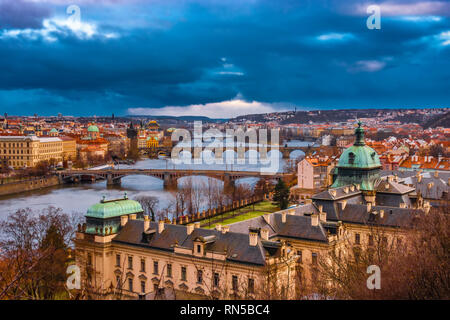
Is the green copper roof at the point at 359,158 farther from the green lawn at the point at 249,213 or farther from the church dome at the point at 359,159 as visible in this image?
the green lawn at the point at 249,213

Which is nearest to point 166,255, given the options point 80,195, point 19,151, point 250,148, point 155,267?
point 155,267

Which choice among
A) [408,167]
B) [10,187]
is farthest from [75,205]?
[408,167]

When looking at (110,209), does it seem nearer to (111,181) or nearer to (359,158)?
(359,158)

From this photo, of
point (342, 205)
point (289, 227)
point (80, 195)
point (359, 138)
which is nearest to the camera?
point (289, 227)

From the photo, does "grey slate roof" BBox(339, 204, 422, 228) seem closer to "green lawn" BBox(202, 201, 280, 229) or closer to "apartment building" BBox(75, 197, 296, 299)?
"apartment building" BBox(75, 197, 296, 299)

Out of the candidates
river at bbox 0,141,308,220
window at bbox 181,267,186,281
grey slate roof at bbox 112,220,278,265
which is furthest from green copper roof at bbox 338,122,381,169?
river at bbox 0,141,308,220

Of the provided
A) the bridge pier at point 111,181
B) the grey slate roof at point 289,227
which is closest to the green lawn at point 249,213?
the grey slate roof at point 289,227

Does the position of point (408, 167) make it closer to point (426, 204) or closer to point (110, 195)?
point (426, 204)
